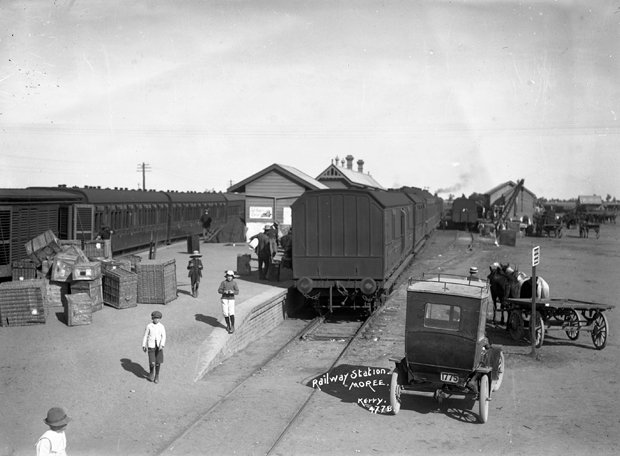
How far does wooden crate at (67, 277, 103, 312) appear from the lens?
581 inches

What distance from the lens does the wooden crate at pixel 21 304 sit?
43.1 feet

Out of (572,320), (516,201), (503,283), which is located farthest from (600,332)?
(516,201)

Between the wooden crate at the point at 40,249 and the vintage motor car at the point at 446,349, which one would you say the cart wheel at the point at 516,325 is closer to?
the vintage motor car at the point at 446,349

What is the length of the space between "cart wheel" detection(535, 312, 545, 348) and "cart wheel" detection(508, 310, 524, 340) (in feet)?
1.79

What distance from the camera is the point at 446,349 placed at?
941cm

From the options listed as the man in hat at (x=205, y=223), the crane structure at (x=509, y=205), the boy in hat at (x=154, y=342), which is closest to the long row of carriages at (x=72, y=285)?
the boy in hat at (x=154, y=342)

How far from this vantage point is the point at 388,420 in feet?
30.7

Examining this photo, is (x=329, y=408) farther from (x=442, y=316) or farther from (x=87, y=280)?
(x=87, y=280)

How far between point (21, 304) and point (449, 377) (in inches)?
363

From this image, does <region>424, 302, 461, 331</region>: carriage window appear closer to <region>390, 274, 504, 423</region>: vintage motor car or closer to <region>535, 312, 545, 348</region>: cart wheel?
<region>390, 274, 504, 423</region>: vintage motor car

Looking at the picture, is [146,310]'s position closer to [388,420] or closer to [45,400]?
[45,400]

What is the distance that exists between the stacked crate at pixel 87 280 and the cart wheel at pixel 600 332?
11.6m

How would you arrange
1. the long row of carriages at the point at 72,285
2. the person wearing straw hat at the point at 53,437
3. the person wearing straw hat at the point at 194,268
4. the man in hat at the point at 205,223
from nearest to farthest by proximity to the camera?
the person wearing straw hat at the point at 53,437 < the long row of carriages at the point at 72,285 < the person wearing straw hat at the point at 194,268 < the man in hat at the point at 205,223

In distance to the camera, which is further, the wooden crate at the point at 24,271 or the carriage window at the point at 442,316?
the wooden crate at the point at 24,271
